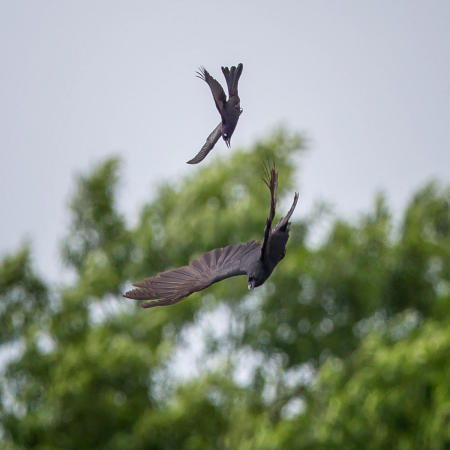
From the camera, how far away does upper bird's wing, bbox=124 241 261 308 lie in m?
6.60

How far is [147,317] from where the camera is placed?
2852 cm

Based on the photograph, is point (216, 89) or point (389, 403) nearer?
point (216, 89)

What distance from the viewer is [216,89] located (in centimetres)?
627

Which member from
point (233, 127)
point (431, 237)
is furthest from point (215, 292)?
point (233, 127)

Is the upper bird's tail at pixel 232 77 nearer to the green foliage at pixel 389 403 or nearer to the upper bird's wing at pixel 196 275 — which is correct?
the upper bird's wing at pixel 196 275

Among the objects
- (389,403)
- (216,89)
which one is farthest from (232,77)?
(389,403)

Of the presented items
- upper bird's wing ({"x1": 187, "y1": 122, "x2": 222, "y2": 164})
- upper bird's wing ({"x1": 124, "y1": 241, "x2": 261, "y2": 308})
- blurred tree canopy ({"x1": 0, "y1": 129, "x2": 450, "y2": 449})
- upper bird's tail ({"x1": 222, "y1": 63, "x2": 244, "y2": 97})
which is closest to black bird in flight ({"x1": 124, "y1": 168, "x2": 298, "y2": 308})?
upper bird's wing ({"x1": 124, "y1": 241, "x2": 261, "y2": 308})

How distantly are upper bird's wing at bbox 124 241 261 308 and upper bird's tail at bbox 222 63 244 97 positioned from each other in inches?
37.6

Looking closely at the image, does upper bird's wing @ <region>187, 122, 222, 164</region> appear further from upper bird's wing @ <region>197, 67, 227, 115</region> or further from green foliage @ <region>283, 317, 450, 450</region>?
green foliage @ <region>283, 317, 450, 450</region>

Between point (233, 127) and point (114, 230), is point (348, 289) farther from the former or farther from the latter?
point (233, 127)

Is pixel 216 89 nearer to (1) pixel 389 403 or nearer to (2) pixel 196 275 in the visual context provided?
(2) pixel 196 275

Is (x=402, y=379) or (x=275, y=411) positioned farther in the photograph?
(x=275, y=411)

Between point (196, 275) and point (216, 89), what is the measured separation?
1278mm

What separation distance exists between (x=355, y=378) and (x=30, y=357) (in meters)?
7.93
